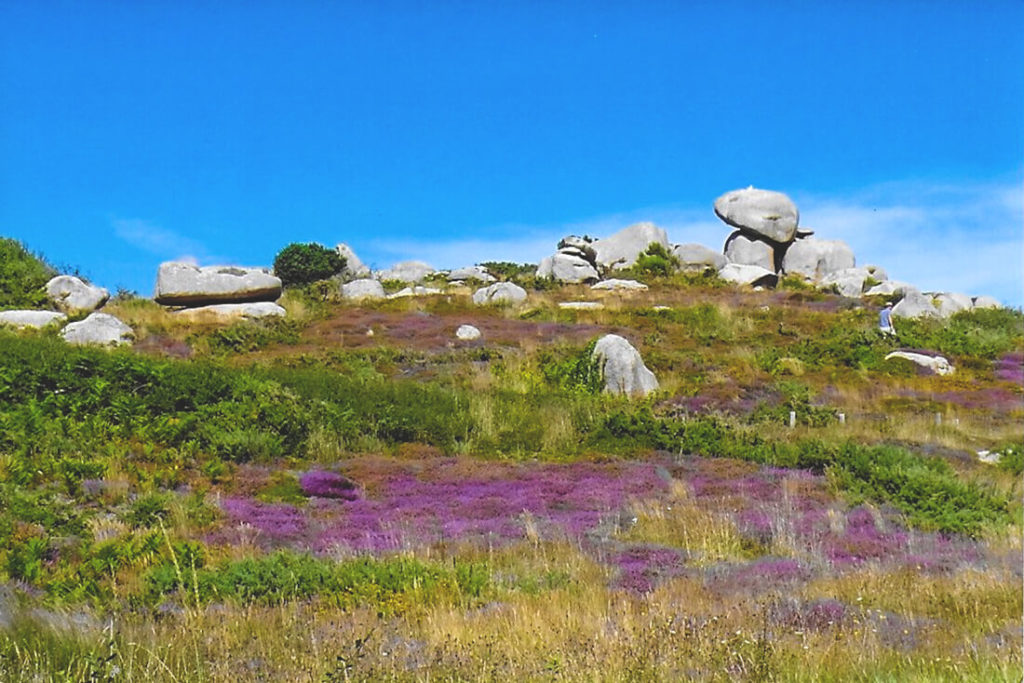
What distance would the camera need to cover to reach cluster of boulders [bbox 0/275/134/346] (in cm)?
2775

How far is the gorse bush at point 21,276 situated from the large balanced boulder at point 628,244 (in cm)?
2937

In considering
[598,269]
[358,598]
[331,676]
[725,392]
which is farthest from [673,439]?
[598,269]

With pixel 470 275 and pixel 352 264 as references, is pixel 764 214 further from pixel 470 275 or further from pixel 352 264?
pixel 352 264

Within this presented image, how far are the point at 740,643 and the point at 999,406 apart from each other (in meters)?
19.6

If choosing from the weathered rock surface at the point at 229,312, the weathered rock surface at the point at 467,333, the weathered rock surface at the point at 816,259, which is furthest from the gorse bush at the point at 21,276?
the weathered rock surface at the point at 816,259

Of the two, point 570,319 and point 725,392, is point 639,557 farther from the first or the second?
point 570,319

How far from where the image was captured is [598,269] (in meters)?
50.9

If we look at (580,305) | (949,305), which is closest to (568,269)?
(580,305)

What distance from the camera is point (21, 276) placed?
36.0 metres

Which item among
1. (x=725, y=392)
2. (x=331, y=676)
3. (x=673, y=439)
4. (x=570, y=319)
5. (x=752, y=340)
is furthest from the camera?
(x=570, y=319)

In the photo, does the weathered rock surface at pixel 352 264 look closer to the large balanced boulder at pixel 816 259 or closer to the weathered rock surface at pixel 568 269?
the weathered rock surface at pixel 568 269

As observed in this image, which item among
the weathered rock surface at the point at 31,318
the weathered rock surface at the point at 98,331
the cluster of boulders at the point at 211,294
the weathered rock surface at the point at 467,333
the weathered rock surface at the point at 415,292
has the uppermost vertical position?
the weathered rock surface at the point at 415,292

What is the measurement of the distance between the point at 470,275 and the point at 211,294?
1842 centimetres

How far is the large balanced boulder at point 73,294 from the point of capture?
1353 inches
